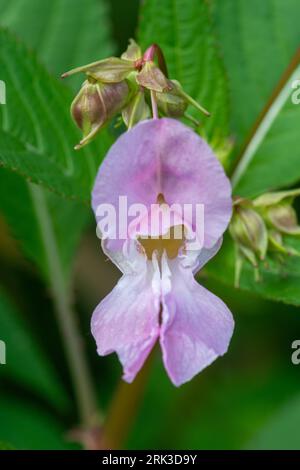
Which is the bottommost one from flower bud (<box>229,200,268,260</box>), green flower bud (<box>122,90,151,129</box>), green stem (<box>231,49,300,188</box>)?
flower bud (<box>229,200,268,260</box>)

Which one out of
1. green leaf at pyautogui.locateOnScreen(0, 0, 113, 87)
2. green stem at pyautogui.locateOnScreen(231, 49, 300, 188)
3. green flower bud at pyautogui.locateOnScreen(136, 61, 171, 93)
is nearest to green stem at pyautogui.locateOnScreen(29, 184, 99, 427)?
green leaf at pyautogui.locateOnScreen(0, 0, 113, 87)

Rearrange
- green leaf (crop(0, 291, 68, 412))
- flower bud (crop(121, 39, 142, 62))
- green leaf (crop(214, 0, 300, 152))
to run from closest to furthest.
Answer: flower bud (crop(121, 39, 142, 62)) → green leaf (crop(214, 0, 300, 152)) → green leaf (crop(0, 291, 68, 412))

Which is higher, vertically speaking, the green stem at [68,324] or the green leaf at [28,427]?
the green stem at [68,324]

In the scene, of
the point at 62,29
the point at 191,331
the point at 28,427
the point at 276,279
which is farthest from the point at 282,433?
the point at 62,29

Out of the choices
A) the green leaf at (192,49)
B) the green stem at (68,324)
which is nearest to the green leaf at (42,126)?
the green leaf at (192,49)

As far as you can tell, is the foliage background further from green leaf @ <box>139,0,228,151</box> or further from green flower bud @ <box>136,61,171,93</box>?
green flower bud @ <box>136,61,171,93</box>

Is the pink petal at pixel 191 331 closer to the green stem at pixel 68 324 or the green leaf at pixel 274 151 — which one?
the green leaf at pixel 274 151
